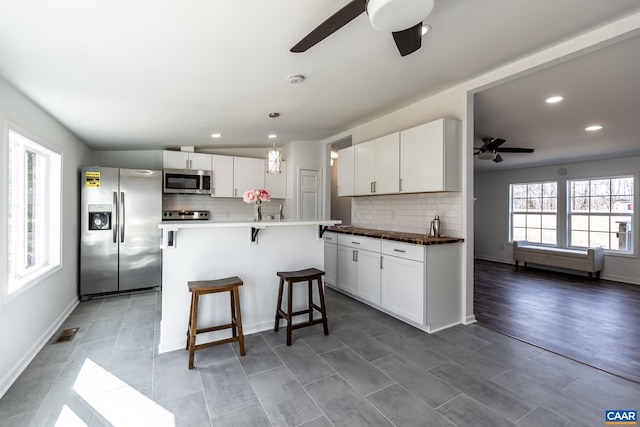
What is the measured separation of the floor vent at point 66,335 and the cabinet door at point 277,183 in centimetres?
335

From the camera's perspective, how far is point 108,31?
1.80m

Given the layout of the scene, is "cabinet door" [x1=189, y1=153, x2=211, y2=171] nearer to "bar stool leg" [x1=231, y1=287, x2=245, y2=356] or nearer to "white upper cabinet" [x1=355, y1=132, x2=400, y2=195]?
"white upper cabinet" [x1=355, y1=132, x2=400, y2=195]

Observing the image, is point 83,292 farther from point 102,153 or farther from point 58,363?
point 102,153

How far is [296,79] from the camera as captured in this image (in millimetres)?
2619

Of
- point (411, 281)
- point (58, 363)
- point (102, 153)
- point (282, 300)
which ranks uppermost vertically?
point (102, 153)

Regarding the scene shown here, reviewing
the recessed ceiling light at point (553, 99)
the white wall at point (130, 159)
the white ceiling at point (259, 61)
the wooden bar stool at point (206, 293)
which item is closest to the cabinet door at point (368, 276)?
the wooden bar stool at point (206, 293)

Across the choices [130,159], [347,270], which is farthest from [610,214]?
[130,159]

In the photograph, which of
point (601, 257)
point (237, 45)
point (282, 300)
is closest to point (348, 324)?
point (282, 300)

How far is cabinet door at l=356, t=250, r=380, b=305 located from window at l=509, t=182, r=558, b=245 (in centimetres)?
532

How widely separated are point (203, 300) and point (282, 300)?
0.80 meters

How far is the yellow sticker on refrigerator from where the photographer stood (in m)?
4.06

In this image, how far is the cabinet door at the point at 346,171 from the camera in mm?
4379

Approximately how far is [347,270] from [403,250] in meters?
1.13

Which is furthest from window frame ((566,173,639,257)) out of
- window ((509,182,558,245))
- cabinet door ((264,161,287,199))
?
cabinet door ((264,161,287,199))
